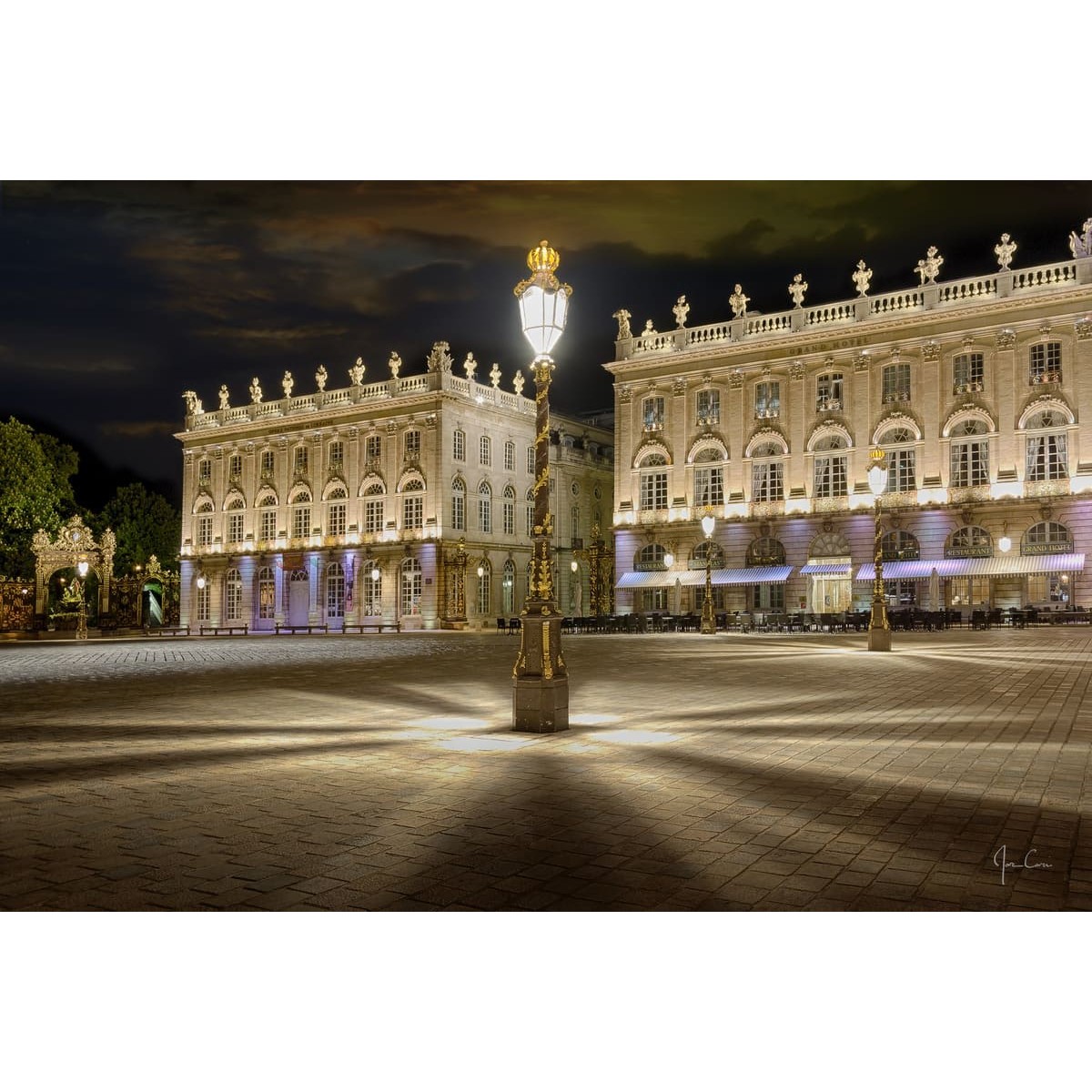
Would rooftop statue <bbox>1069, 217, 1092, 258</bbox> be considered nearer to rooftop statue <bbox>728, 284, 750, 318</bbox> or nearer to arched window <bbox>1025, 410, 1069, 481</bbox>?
arched window <bbox>1025, 410, 1069, 481</bbox>

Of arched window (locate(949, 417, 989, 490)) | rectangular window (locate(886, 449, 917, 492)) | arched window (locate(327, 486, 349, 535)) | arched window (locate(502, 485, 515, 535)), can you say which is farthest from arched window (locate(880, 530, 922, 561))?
arched window (locate(327, 486, 349, 535))

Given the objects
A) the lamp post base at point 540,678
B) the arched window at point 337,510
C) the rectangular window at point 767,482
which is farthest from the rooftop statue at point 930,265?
the lamp post base at point 540,678

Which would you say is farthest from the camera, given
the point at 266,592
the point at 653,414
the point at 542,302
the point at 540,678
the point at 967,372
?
the point at 266,592

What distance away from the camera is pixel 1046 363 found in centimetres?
3681

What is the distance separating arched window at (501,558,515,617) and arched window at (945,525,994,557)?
23.4 meters

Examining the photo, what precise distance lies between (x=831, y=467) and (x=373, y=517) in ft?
80.3

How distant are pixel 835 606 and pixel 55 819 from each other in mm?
38033

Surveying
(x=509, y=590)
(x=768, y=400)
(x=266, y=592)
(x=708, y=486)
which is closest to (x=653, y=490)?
(x=708, y=486)

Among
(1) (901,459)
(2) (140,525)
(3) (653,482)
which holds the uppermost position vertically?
(1) (901,459)

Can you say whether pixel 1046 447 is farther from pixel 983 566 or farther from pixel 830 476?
pixel 830 476

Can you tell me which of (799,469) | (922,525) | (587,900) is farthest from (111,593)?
(587,900)

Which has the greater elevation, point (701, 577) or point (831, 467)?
point (831, 467)

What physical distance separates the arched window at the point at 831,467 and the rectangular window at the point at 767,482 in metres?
1.64

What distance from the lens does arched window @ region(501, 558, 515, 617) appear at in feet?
173
